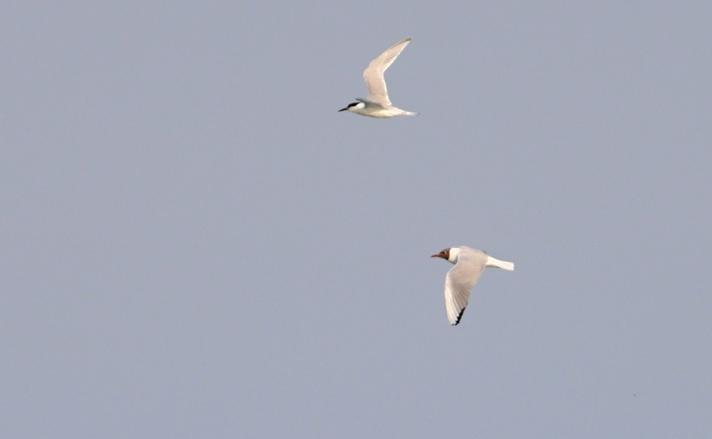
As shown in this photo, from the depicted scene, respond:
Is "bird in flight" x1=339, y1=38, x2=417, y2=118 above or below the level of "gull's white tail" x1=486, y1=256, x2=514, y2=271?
above

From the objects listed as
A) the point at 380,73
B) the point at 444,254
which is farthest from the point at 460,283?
the point at 380,73

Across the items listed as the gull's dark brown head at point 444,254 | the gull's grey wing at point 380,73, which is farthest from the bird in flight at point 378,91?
the gull's dark brown head at point 444,254

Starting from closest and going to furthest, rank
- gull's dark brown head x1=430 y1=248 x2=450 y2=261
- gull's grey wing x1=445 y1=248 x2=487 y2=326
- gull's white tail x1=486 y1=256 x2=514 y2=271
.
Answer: gull's grey wing x1=445 y1=248 x2=487 y2=326 < gull's white tail x1=486 y1=256 x2=514 y2=271 < gull's dark brown head x1=430 y1=248 x2=450 y2=261

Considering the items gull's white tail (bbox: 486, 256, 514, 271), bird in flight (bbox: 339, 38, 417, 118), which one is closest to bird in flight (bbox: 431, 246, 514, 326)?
gull's white tail (bbox: 486, 256, 514, 271)

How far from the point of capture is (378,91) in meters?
31.0

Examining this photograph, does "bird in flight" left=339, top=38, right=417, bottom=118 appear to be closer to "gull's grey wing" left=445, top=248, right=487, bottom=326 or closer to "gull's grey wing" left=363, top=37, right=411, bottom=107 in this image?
"gull's grey wing" left=363, top=37, right=411, bottom=107

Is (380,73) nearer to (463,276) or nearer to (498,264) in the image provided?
(498,264)

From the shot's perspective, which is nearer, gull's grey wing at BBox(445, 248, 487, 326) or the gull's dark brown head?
gull's grey wing at BBox(445, 248, 487, 326)

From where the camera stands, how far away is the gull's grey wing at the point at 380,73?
30891 millimetres

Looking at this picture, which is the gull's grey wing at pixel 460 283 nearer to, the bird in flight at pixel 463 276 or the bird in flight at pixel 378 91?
the bird in flight at pixel 463 276

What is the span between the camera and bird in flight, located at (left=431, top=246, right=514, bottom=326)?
25477mm

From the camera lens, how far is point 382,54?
31.8m

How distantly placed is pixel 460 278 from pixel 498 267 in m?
2.17

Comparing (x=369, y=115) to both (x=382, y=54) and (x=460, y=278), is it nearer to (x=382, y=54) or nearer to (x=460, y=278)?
(x=382, y=54)
